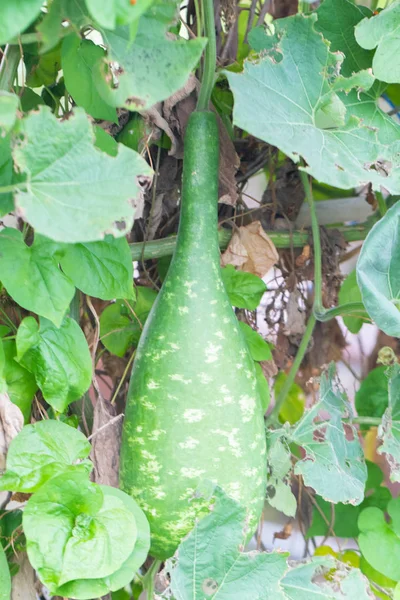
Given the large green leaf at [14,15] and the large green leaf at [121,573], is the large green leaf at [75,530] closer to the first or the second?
the large green leaf at [121,573]

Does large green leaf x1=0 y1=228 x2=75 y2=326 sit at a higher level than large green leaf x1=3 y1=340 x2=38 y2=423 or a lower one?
higher

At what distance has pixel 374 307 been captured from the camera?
0.68m

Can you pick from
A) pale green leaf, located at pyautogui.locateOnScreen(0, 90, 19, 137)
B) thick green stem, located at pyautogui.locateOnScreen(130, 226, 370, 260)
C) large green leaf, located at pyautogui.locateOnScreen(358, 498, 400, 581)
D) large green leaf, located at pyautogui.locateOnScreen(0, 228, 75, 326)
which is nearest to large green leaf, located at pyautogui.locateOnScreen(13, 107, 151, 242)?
pale green leaf, located at pyautogui.locateOnScreen(0, 90, 19, 137)

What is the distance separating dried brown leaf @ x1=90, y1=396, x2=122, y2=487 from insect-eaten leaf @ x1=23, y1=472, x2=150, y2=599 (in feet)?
0.42

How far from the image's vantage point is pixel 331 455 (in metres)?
0.86

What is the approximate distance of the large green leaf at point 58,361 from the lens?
2.29 feet

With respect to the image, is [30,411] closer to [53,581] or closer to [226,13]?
[53,581]

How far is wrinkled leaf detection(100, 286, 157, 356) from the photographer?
Answer: 0.92 metres

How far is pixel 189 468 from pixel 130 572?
12cm

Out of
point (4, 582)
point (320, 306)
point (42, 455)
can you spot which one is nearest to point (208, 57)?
point (320, 306)

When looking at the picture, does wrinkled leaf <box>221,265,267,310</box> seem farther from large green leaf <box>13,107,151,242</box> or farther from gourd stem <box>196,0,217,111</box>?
large green leaf <box>13,107,151,242</box>

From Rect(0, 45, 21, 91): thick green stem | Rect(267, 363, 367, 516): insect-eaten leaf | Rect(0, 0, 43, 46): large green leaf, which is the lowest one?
Rect(267, 363, 367, 516): insect-eaten leaf

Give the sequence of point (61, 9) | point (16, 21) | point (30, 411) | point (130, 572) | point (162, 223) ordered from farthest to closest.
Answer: point (162, 223)
point (30, 411)
point (130, 572)
point (61, 9)
point (16, 21)

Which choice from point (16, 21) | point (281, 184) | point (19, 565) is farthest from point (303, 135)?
point (19, 565)
